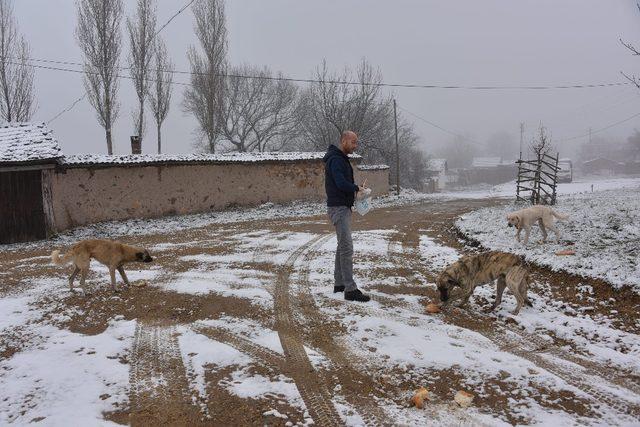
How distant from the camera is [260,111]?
5144cm

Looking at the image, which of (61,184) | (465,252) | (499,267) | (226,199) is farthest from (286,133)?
(499,267)

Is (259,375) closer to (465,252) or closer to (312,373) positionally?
(312,373)

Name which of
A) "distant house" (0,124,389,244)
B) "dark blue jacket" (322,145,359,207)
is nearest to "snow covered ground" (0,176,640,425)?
"dark blue jacket" (322,145,359,207)

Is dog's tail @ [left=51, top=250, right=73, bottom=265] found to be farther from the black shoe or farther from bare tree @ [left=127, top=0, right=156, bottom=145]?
bare tree @ [left=127, top=0, right=156, bottom=145]

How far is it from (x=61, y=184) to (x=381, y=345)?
1556 centimetres

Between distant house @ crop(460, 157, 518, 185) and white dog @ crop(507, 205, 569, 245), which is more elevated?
distant house @ crop(460, 157, 518, 185)

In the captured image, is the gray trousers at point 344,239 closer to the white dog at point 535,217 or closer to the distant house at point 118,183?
the white dog at point 535,217

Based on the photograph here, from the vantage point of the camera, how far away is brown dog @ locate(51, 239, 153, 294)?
680 centimetres

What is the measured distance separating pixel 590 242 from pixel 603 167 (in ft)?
304

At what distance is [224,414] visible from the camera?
3.53m

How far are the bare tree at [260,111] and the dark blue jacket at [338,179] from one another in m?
45.3

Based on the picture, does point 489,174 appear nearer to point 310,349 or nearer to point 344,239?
point 344,239

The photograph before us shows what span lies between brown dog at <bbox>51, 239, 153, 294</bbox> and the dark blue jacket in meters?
3.45

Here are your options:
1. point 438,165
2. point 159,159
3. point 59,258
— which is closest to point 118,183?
point 159,159
